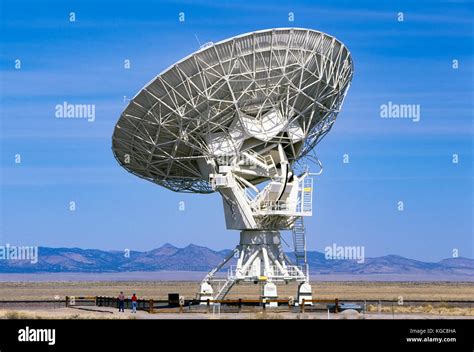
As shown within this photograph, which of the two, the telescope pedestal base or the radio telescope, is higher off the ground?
the radio telescope

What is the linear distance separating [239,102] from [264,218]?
671 cm

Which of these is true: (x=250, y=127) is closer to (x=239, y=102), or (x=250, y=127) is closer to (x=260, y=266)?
(x=239, y=102)

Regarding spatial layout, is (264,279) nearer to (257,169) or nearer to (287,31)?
(257,169)

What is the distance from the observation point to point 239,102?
5122cm

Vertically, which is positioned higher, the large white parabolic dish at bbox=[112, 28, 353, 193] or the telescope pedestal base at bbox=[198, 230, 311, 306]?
the large white parabolic dish at bbox=[112, 28, 353, 193]

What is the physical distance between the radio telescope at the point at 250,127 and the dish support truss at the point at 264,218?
0.06 m

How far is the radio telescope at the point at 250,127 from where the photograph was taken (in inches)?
1944

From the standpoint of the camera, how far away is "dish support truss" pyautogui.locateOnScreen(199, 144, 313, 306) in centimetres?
5297

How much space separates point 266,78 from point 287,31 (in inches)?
107

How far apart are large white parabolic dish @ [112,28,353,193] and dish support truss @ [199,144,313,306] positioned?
1070mm

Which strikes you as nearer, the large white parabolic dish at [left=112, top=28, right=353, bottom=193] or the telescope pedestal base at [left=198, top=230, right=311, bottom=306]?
the large white parabolic dish at [left=112, top=28, right=353, bottom=193]

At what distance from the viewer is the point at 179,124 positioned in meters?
51.4

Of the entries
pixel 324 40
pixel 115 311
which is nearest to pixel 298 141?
pixel 324 40

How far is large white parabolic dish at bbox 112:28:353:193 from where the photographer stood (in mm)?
49062
